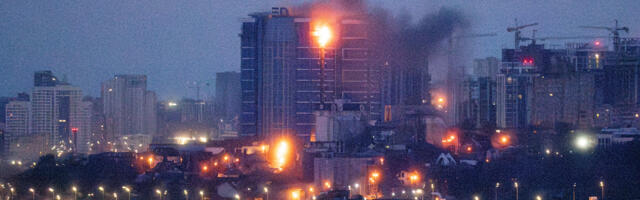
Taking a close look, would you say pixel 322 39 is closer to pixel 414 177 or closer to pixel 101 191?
pixel 414 177

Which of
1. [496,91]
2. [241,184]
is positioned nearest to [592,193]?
[241,184]

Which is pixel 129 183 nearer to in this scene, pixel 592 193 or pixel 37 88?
pixel 592 193

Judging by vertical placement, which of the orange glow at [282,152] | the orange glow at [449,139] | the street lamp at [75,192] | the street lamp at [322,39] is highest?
the street lamp at [322,39]

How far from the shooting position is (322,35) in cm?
2102

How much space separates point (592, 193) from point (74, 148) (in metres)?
19.7

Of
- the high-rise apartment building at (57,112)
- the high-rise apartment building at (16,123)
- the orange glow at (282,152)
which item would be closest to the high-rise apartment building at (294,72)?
the orange glow at (282,152)

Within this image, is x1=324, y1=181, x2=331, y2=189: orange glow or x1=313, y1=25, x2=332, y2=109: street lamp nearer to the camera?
x1=324, y1=181, x2=331, y2=189: orange glow

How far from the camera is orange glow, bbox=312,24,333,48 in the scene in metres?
21.0

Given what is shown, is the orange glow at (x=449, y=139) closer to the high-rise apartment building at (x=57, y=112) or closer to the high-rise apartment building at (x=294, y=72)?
the high-rise apartment building at (x=294, y=72)

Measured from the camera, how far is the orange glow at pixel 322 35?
20969mm

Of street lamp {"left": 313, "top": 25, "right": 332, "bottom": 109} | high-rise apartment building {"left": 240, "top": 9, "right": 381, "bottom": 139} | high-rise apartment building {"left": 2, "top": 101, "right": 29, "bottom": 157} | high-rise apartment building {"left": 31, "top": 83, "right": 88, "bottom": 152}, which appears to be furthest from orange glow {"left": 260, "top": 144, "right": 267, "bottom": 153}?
high-rise apartment building {"left": 31, "top": 83, "right": 88, "bottom": 152}

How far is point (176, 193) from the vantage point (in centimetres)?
1355

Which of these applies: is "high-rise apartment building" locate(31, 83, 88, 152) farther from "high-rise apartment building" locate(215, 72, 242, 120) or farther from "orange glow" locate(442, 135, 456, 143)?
"orange glow" locate(442, 135, 456, 143)

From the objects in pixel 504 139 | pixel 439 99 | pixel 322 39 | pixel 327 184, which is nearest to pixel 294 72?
pixel 322 39
